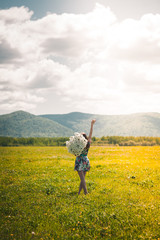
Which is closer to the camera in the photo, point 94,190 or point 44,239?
point 44,239

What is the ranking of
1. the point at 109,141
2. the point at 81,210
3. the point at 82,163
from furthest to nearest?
1. the point at 109,141
2. the point at 82,163
3. the point at 81,210

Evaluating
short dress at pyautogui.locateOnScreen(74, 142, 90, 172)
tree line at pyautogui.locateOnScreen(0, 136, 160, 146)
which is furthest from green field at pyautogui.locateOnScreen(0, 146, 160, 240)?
tree line at pyautogui.locateOnScreen(0, 136, 160, 146)

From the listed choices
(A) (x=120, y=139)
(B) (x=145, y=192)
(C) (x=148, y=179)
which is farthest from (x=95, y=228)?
(A) (x=120, y=139)

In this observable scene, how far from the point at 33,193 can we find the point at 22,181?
3.22 metres

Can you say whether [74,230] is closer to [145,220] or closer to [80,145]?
[145,220]

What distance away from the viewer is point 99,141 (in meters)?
76.1

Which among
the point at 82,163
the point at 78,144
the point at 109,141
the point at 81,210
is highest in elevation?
the point at 78,144

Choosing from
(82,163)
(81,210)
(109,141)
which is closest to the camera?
(81,210)

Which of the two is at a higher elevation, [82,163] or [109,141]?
[82,163]

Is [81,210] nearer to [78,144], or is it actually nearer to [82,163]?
[82,163]

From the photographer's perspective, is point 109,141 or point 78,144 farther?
point 109,141

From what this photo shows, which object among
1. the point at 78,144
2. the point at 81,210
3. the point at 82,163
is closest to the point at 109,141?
the point at 82,163

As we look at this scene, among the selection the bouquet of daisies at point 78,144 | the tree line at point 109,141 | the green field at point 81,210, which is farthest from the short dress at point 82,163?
the tree line at point 109,141

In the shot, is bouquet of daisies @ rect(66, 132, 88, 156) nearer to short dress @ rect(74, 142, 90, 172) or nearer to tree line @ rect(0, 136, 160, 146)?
short dress @ rect(74, 142, 90, 172)
